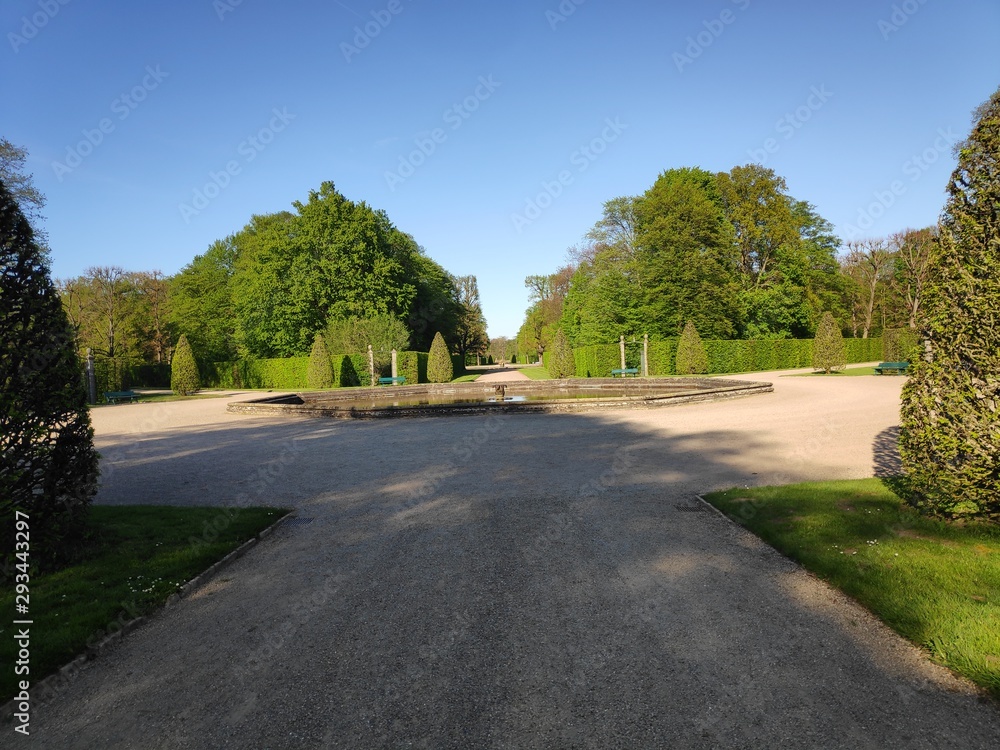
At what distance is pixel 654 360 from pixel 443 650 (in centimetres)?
3508

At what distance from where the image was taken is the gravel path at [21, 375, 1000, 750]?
2.81 m

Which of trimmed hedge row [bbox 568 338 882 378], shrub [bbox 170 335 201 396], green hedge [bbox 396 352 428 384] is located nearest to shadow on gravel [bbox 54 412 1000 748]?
green hedge [bbox 396 352 428 384]

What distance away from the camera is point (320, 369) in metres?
33.9

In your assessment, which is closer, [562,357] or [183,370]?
[183,370]

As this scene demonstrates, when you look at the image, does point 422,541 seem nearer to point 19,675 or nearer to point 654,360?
point 19,675

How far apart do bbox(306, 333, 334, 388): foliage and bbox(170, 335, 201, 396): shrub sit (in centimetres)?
706

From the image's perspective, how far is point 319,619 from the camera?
4.10 meters

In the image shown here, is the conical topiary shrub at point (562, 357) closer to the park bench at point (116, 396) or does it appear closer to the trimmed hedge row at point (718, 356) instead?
the trimmed hedge row at point (718, 356)

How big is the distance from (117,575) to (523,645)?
3883 mm

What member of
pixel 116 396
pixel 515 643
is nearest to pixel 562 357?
pixel 116 396

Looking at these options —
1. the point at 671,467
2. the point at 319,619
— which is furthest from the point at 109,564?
the point at 671,467

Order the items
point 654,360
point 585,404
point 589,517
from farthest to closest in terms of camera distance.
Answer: point 654,360 < point 585,404 < point 589,517

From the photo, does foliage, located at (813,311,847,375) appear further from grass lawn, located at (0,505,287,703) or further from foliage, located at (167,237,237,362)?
foliage, located at (167,237,237,362)

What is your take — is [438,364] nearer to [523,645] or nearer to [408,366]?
[408,366]
